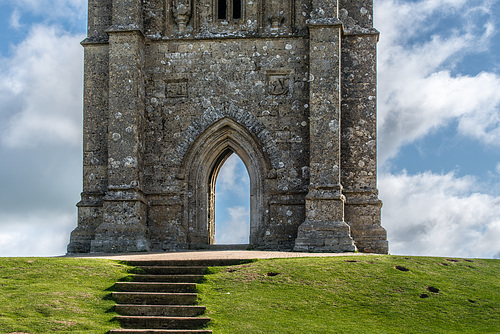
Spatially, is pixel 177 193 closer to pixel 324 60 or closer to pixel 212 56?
pixel 212 56

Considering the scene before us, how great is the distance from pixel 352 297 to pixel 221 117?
9.46 m

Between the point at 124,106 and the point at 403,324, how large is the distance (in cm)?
1207

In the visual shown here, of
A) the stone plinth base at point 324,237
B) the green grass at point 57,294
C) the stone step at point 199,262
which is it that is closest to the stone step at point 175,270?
the stone step at point 199,262

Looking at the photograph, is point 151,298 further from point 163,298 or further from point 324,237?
point 324,237

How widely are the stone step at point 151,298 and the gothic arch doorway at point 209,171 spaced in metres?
7.59

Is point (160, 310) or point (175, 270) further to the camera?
point (175, 270)

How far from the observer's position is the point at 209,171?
23.2 meters

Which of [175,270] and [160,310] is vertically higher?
[175,270]

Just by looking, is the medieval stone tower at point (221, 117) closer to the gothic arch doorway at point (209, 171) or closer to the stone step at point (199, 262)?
the gothic arch doorway at point (209, 171)

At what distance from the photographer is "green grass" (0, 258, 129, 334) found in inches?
513

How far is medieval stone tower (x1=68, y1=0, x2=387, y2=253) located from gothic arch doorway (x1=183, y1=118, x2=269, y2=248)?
0.03m

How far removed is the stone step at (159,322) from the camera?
13.5 m

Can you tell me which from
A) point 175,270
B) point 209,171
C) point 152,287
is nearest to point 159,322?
point 152,287

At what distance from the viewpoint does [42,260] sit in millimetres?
17094
